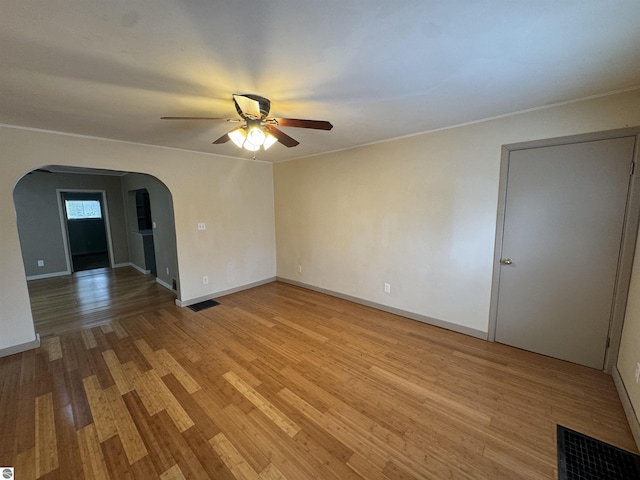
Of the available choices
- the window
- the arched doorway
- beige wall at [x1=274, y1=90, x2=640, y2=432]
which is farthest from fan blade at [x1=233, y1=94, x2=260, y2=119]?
the window

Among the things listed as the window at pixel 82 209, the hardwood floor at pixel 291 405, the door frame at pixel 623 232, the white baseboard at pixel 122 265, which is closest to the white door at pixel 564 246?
the door frame at pixel 623 232

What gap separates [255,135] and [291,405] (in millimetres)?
2167

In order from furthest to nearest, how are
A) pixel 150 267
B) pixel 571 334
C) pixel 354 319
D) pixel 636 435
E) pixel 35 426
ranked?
pixel 150 267, pixel 354 319, pixel 571 334, pixel 35 426, pixel 636 435

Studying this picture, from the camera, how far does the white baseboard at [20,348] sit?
2662mm

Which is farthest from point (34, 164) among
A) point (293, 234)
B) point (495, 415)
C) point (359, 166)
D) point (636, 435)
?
point (636, 435)

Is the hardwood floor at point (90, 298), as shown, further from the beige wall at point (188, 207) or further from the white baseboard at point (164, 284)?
the beige wall at point (188, 207)

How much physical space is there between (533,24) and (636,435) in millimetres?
2578

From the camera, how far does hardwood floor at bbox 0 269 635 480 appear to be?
1.54 meters

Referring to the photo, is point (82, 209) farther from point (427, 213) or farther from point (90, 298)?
point (427, 213)

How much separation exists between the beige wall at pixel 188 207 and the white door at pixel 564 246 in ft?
12.8

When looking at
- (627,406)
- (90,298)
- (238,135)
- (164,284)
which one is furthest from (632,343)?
(90,298)

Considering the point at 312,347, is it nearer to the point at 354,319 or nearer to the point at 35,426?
the point at 354,319

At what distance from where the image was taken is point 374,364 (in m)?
2.49

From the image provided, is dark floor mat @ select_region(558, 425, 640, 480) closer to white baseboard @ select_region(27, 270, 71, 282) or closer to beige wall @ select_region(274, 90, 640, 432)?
beige wall @ select_region(274, 90, 640, 432)
